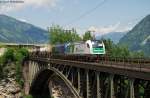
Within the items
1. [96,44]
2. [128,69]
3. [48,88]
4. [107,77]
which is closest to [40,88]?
[48,88]

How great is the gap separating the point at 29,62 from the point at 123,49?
56488mm

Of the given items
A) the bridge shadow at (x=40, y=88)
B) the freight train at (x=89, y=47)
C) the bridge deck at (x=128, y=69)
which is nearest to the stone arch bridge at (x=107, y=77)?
the bridge deck at (x=128, y=69)

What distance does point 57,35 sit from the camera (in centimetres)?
15138

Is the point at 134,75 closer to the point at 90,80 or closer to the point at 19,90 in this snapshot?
the point at 90,80

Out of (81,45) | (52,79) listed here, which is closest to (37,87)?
(52,79)

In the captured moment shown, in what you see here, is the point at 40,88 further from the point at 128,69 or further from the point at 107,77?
the point at 128,69

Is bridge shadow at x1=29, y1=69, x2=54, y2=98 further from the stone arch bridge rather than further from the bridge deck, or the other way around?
the bridge deck

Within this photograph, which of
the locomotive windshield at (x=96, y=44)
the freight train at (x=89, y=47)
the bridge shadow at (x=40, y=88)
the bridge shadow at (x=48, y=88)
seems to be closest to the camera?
the freight train at (x=89, y=47)

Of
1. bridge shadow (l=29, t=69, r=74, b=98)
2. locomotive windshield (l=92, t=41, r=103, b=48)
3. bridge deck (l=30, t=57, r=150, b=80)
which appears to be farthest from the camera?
bridge shadow (l=29, t=69, r=74, b=98)

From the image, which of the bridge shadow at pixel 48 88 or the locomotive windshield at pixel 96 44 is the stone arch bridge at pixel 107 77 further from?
the bridge shadow at pixel 48 88

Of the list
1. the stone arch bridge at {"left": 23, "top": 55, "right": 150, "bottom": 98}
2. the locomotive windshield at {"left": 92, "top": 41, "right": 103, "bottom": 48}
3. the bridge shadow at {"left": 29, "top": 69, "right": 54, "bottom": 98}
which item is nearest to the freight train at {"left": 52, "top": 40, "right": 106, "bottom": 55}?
the locomotive windshield at {"left": 92, "top": 41, "right": 103, "bottom": 48}

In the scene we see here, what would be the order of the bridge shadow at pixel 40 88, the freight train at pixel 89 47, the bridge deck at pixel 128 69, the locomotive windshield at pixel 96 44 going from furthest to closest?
the bridge shadow at pixel 40 88 → the locomotive windshield at pixel 96 44 → the freight train at pixel 89 47 → the bridge deck at pixel 128 69

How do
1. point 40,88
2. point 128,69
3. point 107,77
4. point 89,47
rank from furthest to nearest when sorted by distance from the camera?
point 40,88 < point 89,47 < point 107,77 < point 128,69

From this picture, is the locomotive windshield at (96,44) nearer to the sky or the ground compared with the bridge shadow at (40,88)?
nearer to the sky
